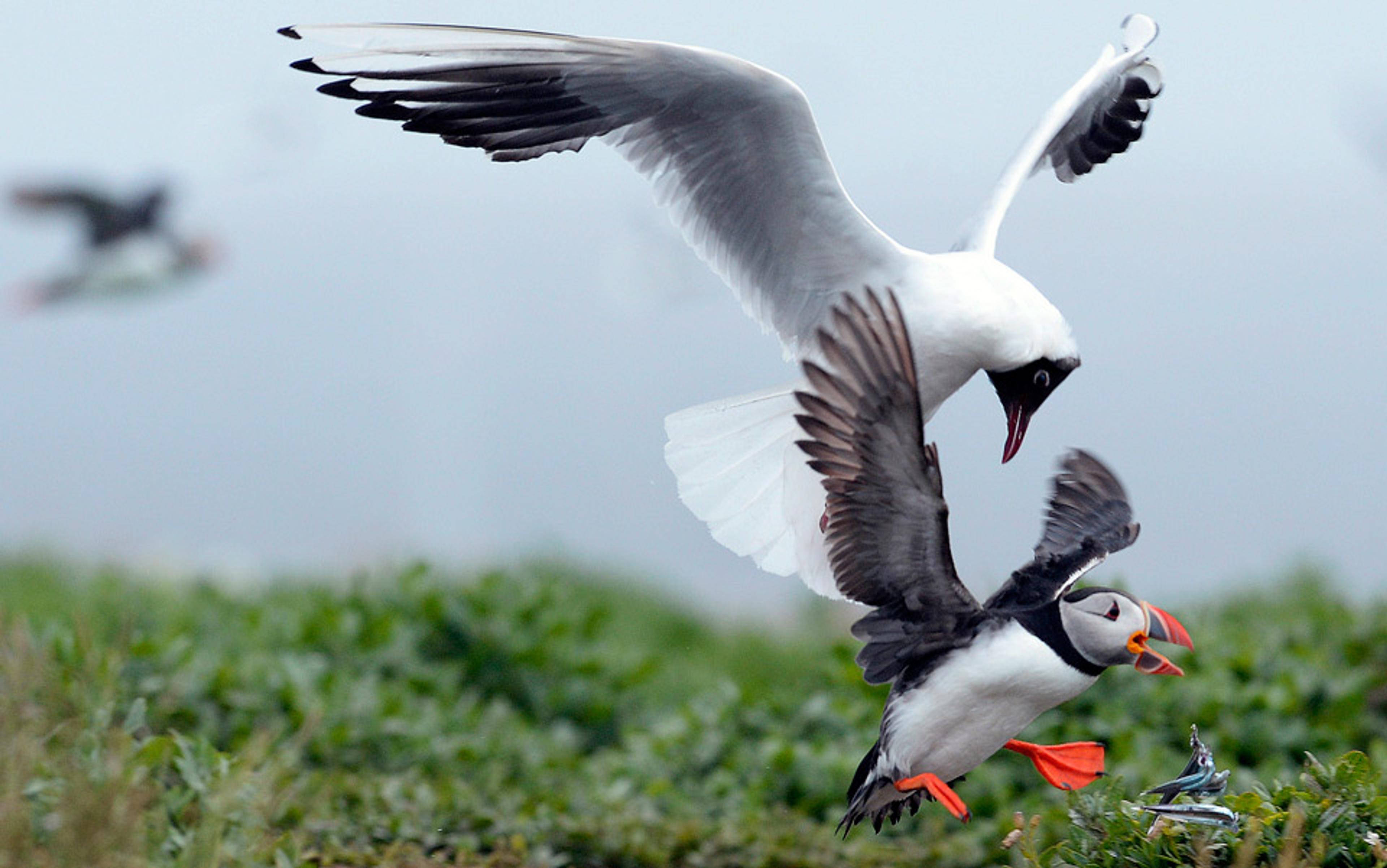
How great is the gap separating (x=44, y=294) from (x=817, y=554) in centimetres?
788

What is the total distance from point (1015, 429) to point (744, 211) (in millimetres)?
829

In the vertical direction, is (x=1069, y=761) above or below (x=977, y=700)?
below

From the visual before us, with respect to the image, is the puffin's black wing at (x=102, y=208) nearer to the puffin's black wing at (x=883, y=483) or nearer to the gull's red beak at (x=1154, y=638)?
the puffin's black wing at (x=883, y=483)

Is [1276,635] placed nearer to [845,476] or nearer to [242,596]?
[845,476]

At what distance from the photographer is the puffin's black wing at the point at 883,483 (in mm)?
2455

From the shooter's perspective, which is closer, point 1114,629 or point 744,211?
point 1114,629

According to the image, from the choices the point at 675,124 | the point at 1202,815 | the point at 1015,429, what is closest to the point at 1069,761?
the point at 1202,815

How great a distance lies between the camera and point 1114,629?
261cm

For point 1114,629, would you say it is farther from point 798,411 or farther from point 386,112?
point 386,112

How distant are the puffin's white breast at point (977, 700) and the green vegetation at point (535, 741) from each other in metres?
0.18

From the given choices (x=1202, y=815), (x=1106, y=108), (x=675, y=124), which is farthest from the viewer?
(x=1106, y=108)

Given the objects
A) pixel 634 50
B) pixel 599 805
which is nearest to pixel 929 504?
pixel 634 50

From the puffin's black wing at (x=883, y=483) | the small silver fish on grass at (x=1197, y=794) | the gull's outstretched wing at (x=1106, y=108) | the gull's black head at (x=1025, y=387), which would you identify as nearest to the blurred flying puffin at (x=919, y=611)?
the puffin's black wing at (x=883, y=483)

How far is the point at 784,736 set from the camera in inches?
178
